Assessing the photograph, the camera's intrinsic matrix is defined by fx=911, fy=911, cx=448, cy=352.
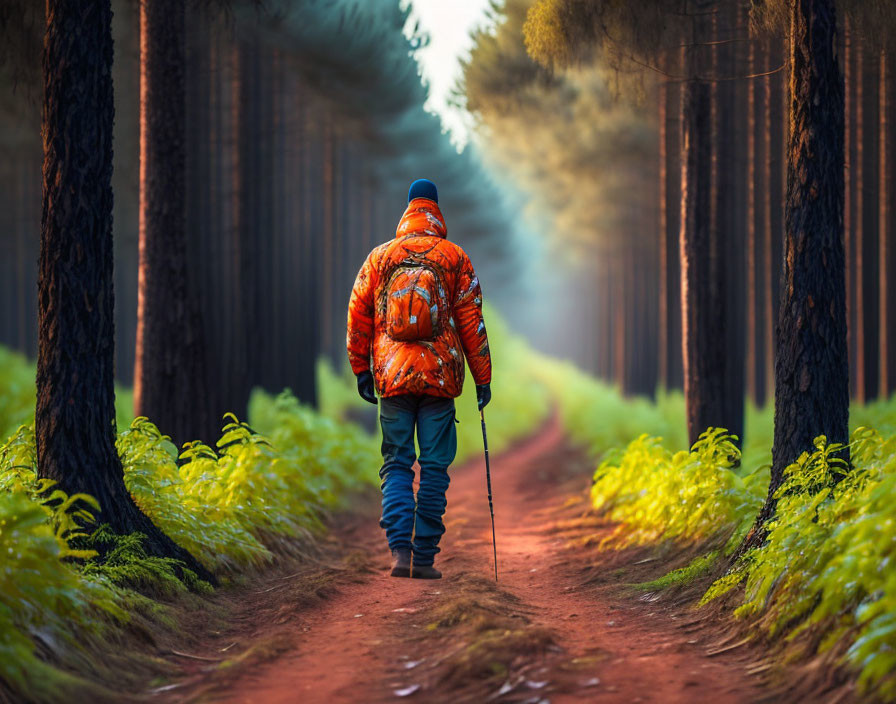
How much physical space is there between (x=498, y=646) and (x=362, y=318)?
313 cm

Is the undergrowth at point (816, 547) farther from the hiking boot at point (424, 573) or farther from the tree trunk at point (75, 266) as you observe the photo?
the tree trunk at point (75, 266)

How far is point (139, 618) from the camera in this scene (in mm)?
5215

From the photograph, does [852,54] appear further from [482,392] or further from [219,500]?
[219,500]

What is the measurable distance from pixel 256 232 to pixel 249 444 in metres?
6.24

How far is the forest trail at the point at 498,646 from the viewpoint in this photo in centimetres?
427

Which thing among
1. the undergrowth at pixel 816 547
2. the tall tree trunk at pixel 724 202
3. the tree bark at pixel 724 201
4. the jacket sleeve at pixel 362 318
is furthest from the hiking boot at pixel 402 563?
the tall tree trunk at pixel 724 202

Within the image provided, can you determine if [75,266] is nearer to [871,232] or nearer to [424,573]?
[424,573]

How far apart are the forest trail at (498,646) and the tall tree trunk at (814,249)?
133cm

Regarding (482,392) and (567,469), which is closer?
(482,392)

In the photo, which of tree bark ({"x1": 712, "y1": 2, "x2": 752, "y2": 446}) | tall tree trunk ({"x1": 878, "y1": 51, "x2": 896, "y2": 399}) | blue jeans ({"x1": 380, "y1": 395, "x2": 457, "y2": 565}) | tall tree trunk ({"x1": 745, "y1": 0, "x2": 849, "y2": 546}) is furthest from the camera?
tall tree trunk ({"x1": 878, "y1": 51, "x2": 896, "y2": 399})

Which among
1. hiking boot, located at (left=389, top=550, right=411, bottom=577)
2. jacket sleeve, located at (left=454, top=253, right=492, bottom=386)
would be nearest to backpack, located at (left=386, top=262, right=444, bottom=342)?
jacket sleeve, located at (left=454, top=253, right=492, bottom=386)

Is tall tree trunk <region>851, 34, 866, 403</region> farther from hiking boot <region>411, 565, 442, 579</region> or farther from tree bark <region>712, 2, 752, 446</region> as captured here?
hiking boot <region>411, 565, 442, 579</region>

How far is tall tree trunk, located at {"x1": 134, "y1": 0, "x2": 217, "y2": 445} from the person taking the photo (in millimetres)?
9297

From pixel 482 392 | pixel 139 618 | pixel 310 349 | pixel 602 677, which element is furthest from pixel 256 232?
pixel 602 677
